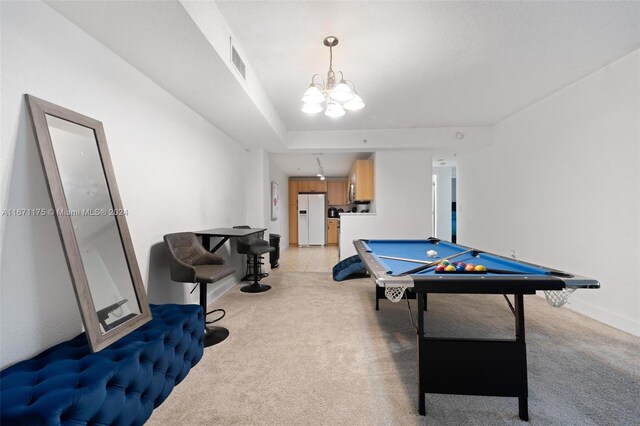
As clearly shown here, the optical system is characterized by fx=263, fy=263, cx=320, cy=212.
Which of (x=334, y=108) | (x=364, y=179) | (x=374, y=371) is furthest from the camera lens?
(x=364, y=179)

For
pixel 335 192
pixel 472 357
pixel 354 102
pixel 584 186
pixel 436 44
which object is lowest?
pixel 472 357

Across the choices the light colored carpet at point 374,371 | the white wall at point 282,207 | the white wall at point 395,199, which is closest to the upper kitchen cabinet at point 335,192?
the white wall at point 282,207

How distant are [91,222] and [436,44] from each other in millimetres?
3053

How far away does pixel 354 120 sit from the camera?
4539 millimetres

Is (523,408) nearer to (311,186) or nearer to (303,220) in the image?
(303,220)

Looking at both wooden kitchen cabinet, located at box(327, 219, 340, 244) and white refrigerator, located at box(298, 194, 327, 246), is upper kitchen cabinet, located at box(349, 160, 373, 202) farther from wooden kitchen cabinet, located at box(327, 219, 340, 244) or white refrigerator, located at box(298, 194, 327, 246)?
wooden kitchen cabinet, located at box(327, 219, 340, 244)

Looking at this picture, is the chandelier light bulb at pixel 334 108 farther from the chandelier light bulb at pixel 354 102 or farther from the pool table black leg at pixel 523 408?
the pool table black leg at pixel 523 408

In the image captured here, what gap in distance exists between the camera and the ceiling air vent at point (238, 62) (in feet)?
7.45

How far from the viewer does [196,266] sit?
8.82 ft

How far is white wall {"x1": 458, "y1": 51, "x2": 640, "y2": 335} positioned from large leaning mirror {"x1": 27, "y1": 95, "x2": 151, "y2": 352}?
4.29 metres

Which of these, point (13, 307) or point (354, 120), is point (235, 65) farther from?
point (354, 120)

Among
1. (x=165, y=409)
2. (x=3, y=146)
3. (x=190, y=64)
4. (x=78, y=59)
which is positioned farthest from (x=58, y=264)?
(x=190, y=64)

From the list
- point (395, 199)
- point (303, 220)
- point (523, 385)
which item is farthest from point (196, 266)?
point (303, 220)

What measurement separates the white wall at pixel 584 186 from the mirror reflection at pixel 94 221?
435 centimetres
